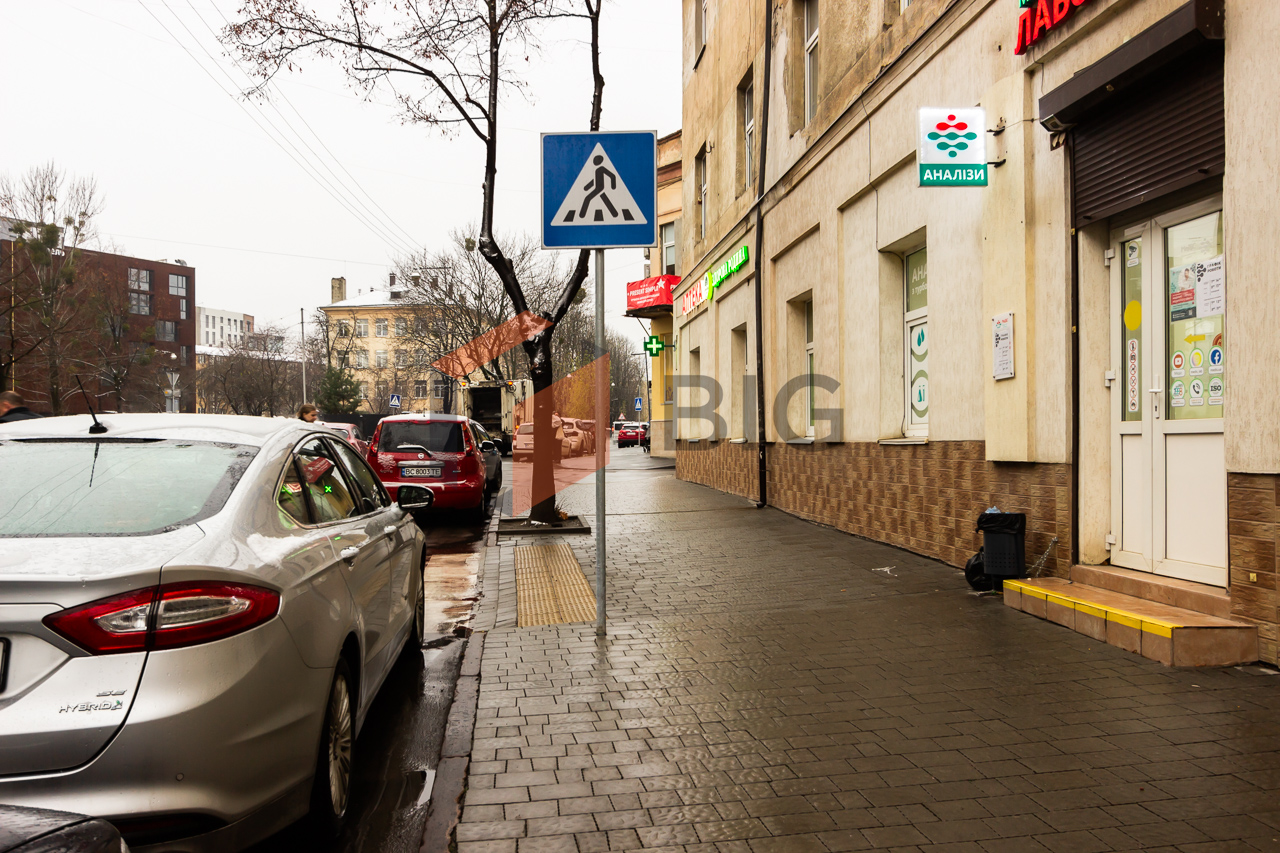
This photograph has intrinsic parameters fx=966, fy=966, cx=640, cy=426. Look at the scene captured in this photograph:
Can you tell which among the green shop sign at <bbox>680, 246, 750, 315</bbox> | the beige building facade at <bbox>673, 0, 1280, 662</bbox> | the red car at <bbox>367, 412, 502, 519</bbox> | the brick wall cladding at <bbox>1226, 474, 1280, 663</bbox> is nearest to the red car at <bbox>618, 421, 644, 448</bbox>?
the green shop sign at <bbox>680, 246, 750, 315</bbox>

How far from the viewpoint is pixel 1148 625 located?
17.4 feet

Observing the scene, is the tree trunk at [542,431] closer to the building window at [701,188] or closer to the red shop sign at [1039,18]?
the red shop sign at [1039,18]

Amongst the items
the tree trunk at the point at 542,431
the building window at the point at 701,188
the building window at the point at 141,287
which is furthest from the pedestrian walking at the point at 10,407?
the building window at the point at 141,287

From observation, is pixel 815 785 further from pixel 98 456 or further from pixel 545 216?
pixel 545 216

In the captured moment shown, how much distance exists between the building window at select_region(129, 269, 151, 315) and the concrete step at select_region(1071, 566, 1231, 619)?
76934 millimetres

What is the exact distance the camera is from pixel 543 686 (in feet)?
17.1

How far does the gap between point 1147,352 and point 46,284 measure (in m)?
36.0

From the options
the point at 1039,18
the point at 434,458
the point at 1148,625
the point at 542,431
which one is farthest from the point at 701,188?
the point at 1148,625

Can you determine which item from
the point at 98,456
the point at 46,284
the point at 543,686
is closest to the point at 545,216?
the point at 543,686

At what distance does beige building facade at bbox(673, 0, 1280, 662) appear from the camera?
524 cm

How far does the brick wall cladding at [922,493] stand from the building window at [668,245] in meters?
20.5

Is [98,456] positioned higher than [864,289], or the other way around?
[864,289]

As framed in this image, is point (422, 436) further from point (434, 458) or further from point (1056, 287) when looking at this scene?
point (1056, 287)

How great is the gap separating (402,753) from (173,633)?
196 centimetres
